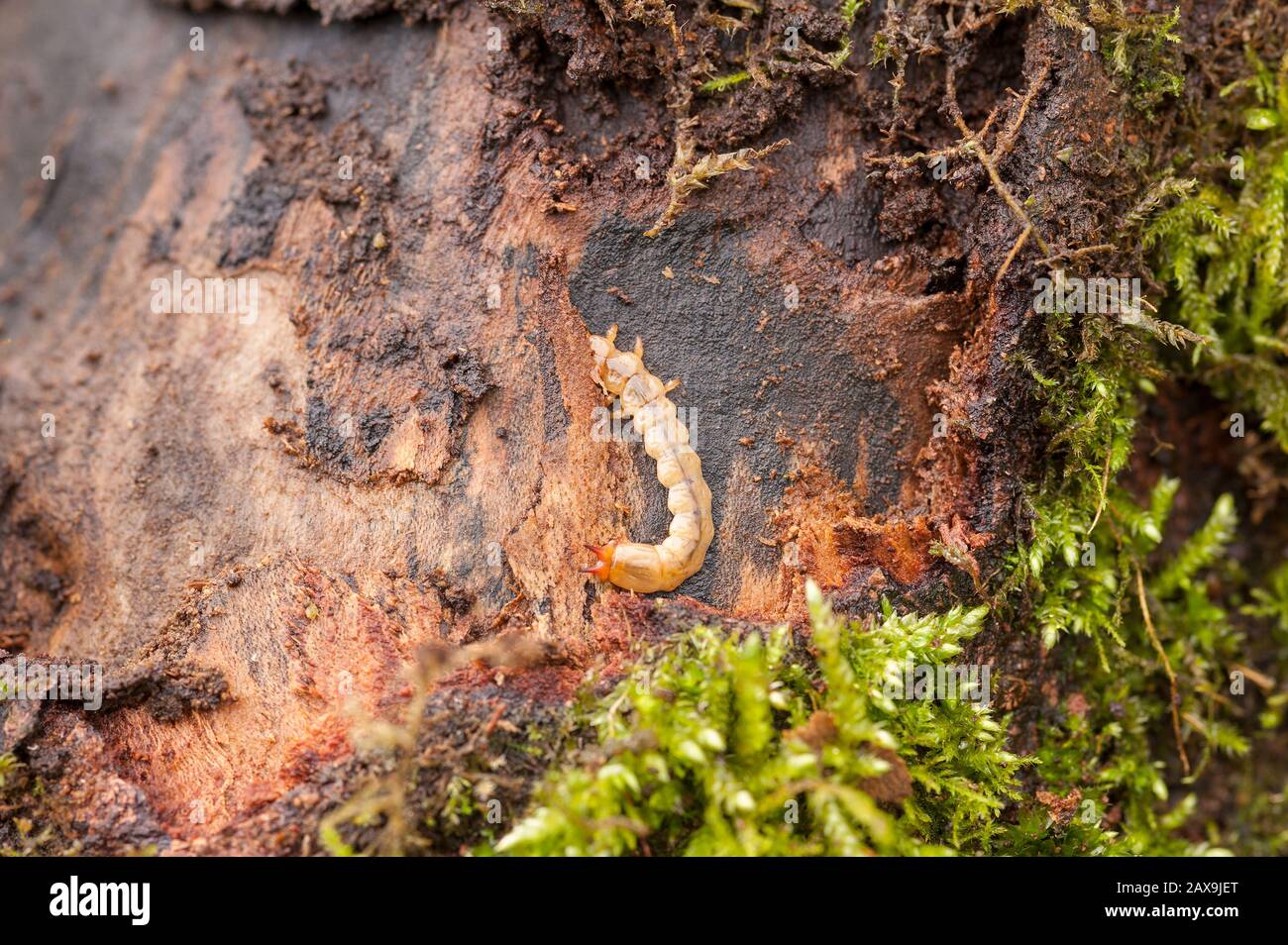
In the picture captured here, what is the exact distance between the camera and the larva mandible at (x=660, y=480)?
3320 mm

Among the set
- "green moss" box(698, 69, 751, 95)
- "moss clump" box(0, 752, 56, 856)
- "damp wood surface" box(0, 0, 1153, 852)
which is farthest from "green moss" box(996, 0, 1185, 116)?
"moss clump" box(0, 752, 56, 856)

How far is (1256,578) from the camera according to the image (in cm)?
473

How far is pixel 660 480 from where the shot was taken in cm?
347

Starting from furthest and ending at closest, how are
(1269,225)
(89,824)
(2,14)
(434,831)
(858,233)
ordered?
(2,14), (1269,225), (858,233), (89,824), (434,831)

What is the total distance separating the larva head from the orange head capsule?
60 centimetres

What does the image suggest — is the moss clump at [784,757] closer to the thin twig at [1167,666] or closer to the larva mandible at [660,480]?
the larva mandible at [660,480]

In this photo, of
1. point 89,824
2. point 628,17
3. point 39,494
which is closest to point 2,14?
point 39,494

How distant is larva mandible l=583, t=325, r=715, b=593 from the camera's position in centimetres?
332

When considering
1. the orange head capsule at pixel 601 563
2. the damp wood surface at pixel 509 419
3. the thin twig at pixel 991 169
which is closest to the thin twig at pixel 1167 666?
the damp wood surface at pixel 509 419

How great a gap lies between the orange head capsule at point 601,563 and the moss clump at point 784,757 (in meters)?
0.38

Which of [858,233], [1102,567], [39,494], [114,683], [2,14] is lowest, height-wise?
[114,683]

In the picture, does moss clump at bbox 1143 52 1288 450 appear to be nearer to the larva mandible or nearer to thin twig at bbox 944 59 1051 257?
thin twig at bbox 944 59 1051 257
